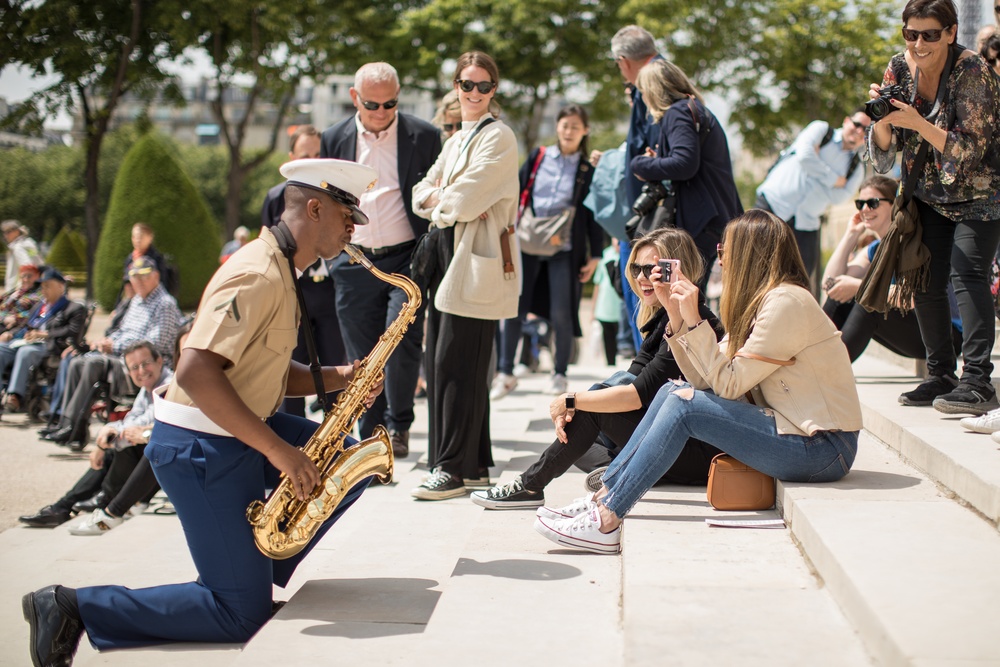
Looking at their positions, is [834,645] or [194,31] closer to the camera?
[834,645]

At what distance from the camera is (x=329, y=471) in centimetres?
373

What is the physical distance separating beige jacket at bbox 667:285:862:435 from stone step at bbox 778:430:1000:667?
0.89 ft

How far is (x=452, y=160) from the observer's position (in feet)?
17.4

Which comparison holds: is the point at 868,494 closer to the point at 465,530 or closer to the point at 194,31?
the point at 465,530

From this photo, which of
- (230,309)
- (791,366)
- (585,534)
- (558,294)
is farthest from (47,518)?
(791,366)

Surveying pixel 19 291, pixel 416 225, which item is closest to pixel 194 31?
pixel 19 291

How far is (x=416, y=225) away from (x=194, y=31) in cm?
1922

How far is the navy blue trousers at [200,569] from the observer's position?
339 centimetres

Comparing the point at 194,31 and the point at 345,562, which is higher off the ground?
the point at 194,31

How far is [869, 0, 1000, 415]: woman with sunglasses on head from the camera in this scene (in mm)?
4395

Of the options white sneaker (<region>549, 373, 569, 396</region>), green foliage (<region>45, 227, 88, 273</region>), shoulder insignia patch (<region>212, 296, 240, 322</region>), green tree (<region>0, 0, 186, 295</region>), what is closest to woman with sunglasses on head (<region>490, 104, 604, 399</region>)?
white sneaker (<region>549, 373, 569, 396</region>)

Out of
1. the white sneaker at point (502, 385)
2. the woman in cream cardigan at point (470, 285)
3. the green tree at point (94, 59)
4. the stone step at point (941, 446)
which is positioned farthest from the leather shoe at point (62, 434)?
the green tree at point (94, 59)

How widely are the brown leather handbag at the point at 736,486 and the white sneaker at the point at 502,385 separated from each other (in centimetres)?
447

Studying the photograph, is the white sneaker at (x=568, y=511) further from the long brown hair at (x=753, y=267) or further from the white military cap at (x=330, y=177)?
the white military cap at (x=330, y=177)
